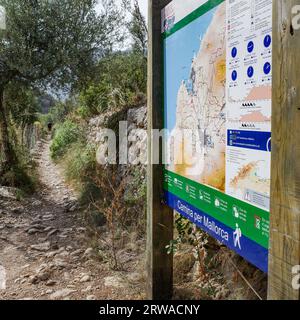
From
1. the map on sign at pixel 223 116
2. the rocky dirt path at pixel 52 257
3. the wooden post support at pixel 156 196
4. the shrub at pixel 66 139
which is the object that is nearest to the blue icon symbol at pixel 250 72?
the map on sign at pixel 223 116

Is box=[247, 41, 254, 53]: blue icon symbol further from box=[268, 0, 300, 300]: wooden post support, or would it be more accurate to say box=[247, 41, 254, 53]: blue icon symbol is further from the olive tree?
the olive tree

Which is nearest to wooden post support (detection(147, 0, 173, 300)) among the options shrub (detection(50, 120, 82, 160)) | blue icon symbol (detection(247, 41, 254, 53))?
blue icon symbol (detection(247, 41, 254, 53))

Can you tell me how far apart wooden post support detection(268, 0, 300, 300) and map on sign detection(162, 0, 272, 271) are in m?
0.20

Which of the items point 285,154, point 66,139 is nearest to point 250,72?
point 285,154

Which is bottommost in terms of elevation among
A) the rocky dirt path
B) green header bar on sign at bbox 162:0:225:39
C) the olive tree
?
the rocky dirt path

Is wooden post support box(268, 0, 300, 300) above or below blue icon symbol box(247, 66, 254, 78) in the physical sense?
below

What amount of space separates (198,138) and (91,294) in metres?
2.54

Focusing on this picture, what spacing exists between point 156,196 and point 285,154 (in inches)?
74.7

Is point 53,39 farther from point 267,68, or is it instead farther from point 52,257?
point 267,68

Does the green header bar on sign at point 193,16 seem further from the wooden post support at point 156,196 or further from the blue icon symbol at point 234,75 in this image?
the blue icon symbol at point 234,75

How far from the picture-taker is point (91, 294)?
4.29 meters

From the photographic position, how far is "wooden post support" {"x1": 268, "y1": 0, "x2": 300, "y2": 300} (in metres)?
1.46

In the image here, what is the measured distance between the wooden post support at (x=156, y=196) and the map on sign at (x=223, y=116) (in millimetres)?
160
